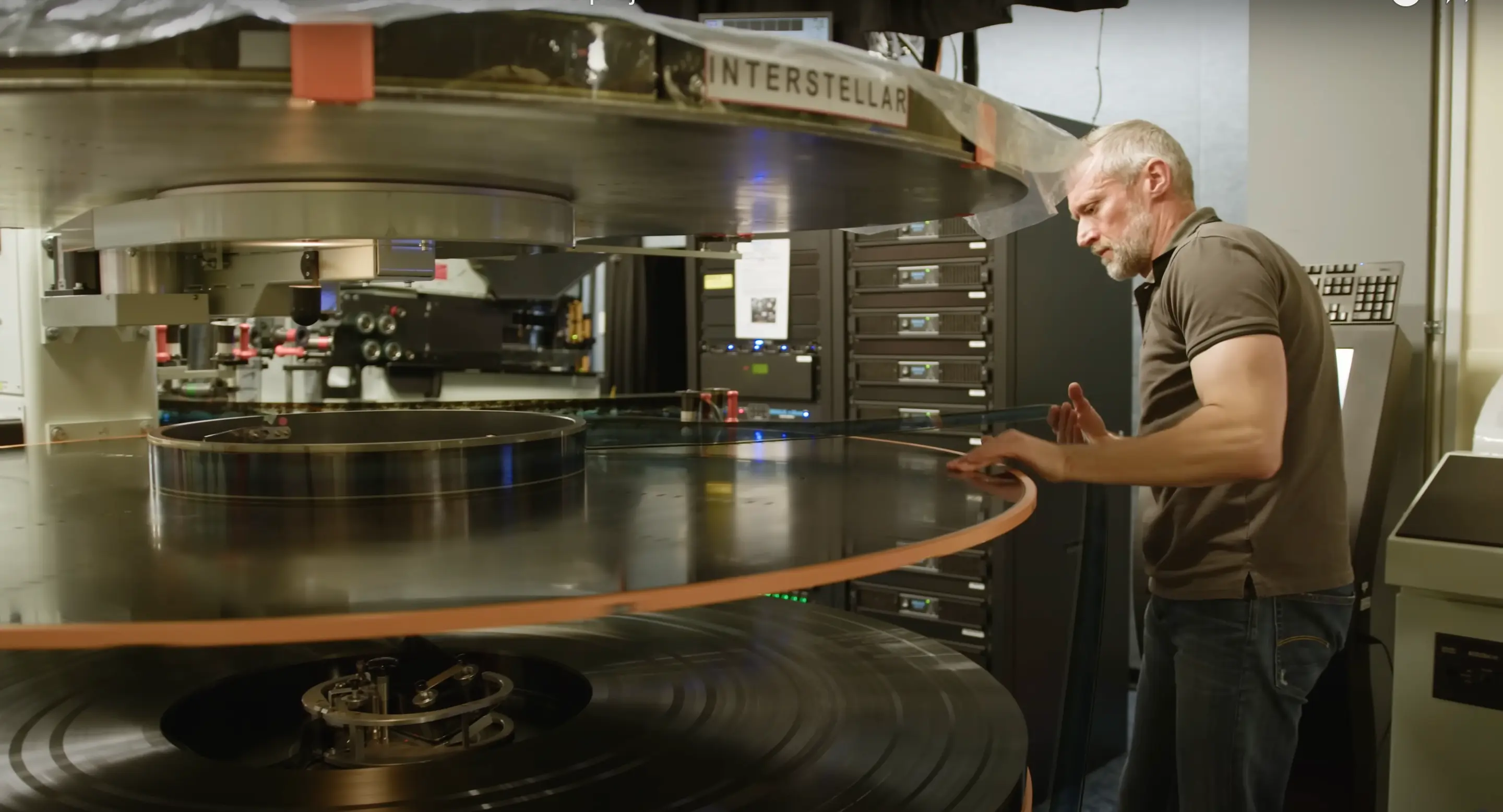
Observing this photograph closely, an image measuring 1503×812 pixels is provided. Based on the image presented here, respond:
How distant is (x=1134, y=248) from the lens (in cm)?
191

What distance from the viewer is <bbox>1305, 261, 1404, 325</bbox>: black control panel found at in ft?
7.63

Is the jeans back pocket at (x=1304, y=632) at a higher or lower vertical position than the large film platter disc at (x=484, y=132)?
lower

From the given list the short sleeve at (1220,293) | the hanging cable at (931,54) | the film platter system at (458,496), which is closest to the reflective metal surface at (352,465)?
the film platter system at (458,496)

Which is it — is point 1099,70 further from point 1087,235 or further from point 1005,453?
point 1005,453

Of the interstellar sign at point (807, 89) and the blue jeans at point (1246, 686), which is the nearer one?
the interstellar sign at point (807, 89)

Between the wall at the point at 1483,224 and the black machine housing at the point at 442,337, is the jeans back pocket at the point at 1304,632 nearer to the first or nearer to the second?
the wall at the point at 1483,224

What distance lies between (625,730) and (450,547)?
315mm

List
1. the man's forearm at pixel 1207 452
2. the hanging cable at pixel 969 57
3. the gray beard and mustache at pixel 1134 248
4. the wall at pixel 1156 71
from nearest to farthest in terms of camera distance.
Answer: the man's forearm at pixel 1207 452 → the gray beard and mustache at pixel 1134 248 → the hanging cable at pixel 969 57 → the wall at pixel 1156 71

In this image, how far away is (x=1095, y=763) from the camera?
10.5ft

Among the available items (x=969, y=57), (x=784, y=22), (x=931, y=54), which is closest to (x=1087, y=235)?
(x=784, y=22)

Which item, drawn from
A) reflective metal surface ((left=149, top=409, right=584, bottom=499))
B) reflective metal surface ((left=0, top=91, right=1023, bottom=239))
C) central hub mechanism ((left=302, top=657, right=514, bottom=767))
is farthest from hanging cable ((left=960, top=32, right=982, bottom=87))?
central hub mechanism ((left=302, top=657, right=514, bottom=767))

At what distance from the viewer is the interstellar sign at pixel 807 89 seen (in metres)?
0.67

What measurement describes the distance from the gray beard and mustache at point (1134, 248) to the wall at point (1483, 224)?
921mm

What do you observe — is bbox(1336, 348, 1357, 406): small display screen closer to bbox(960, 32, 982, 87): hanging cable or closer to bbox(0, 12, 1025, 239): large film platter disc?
bbox(960, 32, 982, 87): hanging cable
